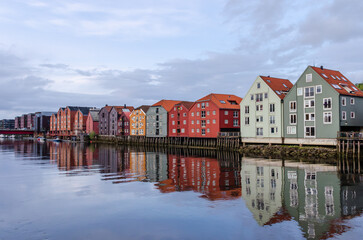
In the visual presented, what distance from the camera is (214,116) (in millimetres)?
79125

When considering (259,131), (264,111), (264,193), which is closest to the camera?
(264,193)

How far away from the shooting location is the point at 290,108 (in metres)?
60.6

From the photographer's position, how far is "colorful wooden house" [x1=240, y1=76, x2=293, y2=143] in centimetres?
6325

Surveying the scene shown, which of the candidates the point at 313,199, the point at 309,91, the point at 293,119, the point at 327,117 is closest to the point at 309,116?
the point at 293,119

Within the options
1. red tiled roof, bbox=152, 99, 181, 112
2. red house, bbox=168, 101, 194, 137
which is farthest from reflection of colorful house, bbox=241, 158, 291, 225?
red tiled roof, bbox=152, 99, 181, 112

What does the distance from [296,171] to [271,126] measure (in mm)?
28831

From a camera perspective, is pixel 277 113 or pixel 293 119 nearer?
pixel 293 119

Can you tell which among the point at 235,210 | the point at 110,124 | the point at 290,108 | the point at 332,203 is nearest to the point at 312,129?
the point at 290,108

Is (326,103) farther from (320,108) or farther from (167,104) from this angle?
(167,104)

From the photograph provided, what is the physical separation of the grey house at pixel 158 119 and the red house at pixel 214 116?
14138mm

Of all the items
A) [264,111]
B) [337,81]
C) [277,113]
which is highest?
[337,81]

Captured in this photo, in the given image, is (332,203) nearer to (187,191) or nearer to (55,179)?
(187,191)

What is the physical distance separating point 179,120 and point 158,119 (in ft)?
38.0

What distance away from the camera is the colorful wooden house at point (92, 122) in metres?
144
